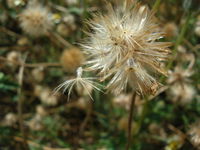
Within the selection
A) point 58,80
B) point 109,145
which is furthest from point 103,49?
point 58,80

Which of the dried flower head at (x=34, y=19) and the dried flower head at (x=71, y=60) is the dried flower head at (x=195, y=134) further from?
the dried flower head at (x=34, y=19)

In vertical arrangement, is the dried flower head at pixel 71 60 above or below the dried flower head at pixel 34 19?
below

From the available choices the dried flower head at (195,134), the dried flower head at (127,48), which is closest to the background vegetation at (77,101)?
the dried flower head at (195,134)

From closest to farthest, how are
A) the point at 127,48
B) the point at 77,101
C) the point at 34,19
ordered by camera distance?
the point at 127,48
the point at 34,19
the point at 77,101

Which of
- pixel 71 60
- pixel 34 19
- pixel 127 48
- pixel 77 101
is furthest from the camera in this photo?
pixel 77 101

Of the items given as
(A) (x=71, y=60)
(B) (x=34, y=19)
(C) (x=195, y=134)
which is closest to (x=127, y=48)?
(C) (x=195, y=134)

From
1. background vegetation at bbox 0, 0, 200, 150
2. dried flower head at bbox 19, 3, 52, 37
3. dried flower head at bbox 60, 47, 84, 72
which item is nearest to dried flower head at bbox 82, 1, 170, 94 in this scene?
background vegetation at bbox 0, 0, 200, 150

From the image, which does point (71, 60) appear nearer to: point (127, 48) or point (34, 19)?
point (34, 19)
